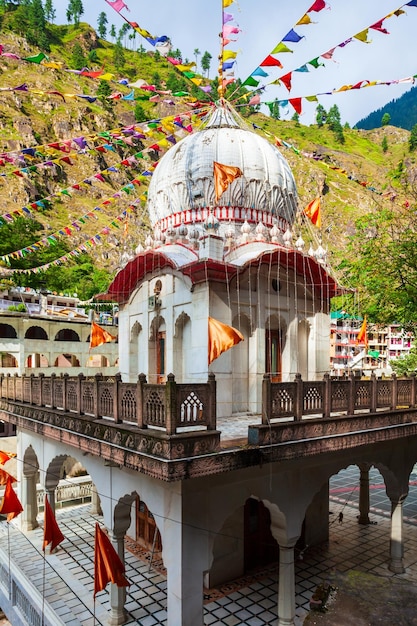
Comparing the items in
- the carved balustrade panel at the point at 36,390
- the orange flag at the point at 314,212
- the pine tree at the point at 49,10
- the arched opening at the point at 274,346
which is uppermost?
the pine tree at the point at 49,10

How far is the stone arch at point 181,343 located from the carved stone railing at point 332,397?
13.9 ft

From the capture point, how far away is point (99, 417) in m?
8.66

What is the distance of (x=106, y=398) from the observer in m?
8.43

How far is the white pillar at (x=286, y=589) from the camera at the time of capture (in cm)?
888

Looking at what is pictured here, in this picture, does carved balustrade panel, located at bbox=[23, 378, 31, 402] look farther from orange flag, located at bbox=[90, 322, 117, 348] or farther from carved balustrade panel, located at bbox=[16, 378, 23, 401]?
orange flag, located at bbox=[90, 322, 117, 348]

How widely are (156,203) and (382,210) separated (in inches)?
350

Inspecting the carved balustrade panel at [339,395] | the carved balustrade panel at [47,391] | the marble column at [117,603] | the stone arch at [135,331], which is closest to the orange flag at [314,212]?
the carved balustrade panel at [339,395]

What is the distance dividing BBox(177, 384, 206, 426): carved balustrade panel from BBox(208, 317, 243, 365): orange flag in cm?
182

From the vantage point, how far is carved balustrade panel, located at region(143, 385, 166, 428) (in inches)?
265

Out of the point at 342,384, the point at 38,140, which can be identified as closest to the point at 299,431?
the point at 342,384

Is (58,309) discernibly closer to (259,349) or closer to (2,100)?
(259,349)

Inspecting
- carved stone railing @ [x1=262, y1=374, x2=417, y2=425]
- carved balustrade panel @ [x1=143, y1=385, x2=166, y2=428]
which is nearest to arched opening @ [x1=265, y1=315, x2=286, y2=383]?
carved stone railing @ [x1=262, y1=374, x2=417, y2=425]

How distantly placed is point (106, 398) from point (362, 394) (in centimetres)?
588

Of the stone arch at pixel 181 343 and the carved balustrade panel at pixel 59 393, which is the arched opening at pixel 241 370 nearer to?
the stone arch at pixel 181 343
